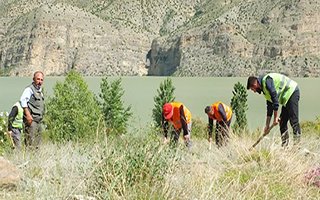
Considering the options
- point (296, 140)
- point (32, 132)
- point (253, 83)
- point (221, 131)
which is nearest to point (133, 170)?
point (253, 83)

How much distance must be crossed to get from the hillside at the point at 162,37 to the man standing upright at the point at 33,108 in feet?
412

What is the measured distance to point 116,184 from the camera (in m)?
4.25

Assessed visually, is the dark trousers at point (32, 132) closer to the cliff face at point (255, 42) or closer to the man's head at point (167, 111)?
the man's head at point (167, 111)

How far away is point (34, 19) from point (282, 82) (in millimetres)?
165830

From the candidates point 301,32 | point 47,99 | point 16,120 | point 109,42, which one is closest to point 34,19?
point 109,42

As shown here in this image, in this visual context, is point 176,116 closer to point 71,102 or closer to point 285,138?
point 285,138

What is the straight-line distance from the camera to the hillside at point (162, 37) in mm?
139125

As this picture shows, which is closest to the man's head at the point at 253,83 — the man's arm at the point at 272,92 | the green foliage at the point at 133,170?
the man's arm at the point at 272,92

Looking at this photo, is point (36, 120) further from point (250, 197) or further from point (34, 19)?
point (34, 19)

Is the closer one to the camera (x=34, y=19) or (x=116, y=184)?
(x=116, y=184)

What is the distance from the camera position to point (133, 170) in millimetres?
4379

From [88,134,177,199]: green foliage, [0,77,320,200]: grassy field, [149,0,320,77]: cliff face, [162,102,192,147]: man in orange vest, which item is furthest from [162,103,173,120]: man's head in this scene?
[149,0,320,77]: cliff face

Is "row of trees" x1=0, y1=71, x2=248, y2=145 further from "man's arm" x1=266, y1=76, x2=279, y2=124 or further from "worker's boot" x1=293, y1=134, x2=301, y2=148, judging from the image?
"man's arm" x1=266, y1=76, x2=279, y2=124

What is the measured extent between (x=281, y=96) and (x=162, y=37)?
163 meters
